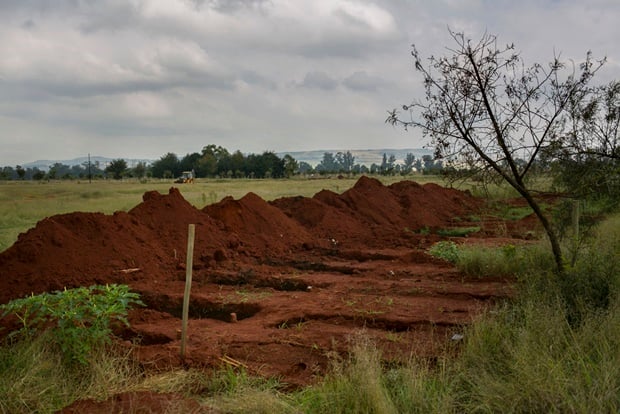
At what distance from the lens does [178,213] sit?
12375mm

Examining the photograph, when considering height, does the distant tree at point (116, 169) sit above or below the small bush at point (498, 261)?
above

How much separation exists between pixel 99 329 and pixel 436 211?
1859 cm

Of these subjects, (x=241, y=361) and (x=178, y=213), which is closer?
(x=241, y=361)

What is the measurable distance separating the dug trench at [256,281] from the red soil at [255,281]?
22 mm

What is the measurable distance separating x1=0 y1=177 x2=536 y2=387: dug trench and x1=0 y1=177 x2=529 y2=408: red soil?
0.07 ft

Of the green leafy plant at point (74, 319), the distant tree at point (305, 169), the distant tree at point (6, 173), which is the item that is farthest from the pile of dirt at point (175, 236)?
the distant tree at point (305, 169)

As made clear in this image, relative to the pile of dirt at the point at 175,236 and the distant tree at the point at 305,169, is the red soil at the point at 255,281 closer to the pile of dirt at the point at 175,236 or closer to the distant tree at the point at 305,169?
the pile of dirt at the point at 175,236

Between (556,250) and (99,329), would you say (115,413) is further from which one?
(556,250)

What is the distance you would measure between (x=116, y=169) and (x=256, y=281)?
69.2 metres

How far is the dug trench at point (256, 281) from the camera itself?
6195mm

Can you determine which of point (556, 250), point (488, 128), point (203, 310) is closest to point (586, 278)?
point (556, 250)

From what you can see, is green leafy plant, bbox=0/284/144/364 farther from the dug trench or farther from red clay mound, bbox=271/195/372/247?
red clay mound, bbox=271/195/372/247

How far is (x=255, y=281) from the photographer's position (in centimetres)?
1010

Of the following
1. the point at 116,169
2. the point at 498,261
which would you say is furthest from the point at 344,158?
the point at 498,261
